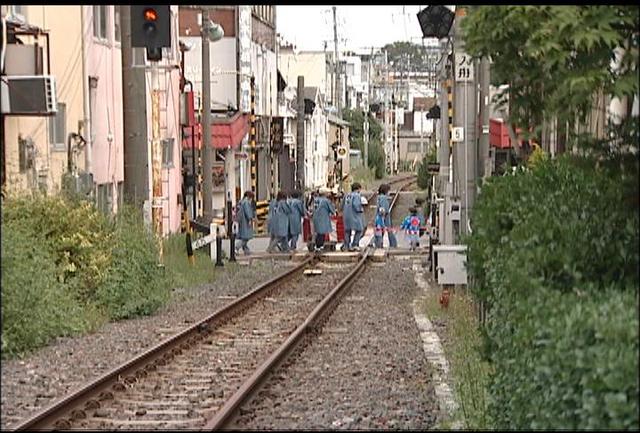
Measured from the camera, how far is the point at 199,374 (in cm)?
1382

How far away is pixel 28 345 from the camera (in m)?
15.3

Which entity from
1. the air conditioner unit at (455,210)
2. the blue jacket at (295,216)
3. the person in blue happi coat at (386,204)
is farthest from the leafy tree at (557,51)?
the blue jacket at (295,216)

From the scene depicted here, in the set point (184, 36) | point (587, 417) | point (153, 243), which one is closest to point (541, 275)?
point (587, 417)

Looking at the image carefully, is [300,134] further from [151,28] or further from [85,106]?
[151,28]

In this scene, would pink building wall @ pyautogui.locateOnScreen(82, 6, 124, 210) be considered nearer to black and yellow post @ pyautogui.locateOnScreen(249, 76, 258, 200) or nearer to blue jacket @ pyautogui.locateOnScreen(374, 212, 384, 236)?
blue jacket @ pyautogui.locateOnScreen(374, 212, 384, 236)

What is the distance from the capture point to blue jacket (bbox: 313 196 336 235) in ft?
108

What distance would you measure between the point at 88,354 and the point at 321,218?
18.9 meters

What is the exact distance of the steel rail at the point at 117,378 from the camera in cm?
1058

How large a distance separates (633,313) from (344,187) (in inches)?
2487

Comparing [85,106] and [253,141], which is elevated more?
[85,106]

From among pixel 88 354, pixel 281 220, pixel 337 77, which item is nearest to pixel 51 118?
pixel 88 354

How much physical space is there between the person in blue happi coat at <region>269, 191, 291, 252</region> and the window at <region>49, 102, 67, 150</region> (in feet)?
29.9

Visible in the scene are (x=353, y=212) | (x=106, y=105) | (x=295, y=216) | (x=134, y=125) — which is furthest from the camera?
(x=295, y=216)

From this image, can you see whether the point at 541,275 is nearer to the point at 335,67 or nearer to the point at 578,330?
the point at 578,330
